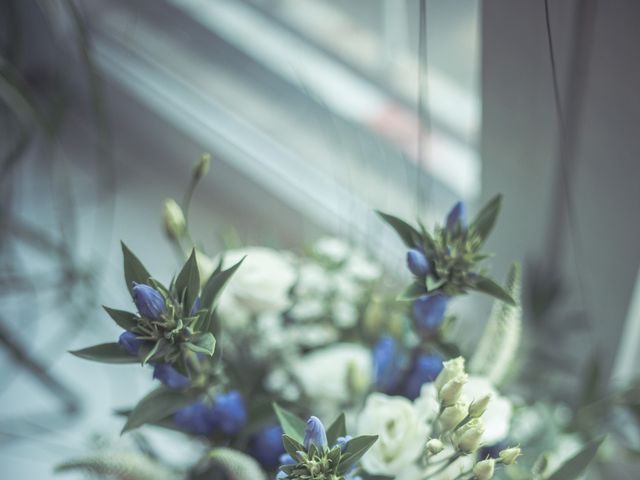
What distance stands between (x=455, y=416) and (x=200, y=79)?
73cm

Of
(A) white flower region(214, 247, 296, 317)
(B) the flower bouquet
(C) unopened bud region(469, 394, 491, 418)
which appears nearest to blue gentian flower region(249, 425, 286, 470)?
(B) the flower bouquet

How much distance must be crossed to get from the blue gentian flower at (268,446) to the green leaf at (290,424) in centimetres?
11

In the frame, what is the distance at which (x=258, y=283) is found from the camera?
0.54 m

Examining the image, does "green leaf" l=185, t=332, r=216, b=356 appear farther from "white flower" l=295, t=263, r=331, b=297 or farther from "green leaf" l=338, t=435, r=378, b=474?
"white flower" l=295, t=263, r=331, b=297

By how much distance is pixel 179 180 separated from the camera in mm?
1090

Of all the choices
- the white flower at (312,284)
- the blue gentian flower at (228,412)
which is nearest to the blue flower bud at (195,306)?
the blue gentian flower at (228,412)

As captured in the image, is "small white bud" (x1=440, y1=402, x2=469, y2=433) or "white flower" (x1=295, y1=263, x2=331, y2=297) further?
"white flower" (x1=295, y1=263, x2=331, y2=297)

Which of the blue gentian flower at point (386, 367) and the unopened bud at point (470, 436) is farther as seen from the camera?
the blue gentian flower at point (386, 367)

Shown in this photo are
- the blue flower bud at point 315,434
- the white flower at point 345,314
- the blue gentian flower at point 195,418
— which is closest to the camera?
the blue flower bud at point 315,434

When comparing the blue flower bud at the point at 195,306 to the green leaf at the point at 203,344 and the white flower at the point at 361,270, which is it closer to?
the green leaf at the point at 203,344

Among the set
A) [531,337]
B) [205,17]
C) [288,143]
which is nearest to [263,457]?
[531,337]

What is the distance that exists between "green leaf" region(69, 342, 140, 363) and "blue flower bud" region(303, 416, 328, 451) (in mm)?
116

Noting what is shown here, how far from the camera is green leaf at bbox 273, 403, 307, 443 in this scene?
0.40m

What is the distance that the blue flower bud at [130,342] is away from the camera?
38 centimetres
